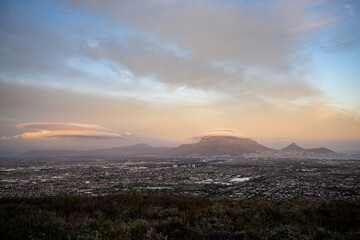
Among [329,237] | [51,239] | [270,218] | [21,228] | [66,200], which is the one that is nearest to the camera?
[51,239]

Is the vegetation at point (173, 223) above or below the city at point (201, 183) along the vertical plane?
above

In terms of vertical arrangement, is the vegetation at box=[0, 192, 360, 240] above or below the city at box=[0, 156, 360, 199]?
above

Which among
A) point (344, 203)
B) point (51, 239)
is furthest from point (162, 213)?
point (344, 203)

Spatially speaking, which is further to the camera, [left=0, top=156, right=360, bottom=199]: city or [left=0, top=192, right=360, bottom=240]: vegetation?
[left=0, top=156, right=360, bottom=199]: city

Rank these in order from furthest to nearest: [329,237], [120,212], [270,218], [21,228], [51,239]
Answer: [120,212], [270,218], [329,237], [21,228], [51,239]

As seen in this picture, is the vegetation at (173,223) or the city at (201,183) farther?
the city at (201,183)

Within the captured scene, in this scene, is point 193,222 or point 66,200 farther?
point 66,200

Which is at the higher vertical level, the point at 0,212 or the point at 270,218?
the point at 0,212

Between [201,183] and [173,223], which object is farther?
[201,183]

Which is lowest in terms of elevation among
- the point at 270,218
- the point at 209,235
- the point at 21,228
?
the point at 270,218

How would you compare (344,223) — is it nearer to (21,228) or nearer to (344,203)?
(344,203)

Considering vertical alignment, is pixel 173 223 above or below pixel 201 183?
above
